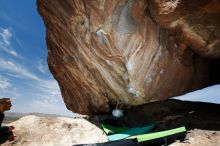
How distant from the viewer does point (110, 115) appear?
15.6m

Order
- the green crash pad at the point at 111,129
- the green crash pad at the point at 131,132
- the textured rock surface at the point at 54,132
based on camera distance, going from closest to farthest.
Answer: the green crash pad at the point at 131,132 → the textured rock surface at the point at 54,132 → the green crash pad at the point at 111,129

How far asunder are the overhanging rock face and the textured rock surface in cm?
220

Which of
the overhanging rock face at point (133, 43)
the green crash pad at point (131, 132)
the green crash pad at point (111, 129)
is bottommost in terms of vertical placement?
the green crash pad at point (131, 132)

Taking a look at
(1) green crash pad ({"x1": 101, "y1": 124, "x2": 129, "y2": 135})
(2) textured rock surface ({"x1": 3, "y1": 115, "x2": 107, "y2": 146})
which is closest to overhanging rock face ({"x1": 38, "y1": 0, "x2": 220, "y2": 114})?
(1) green crash pad ({"x1": 101, "y1": 124, "x2": 129, "y2": 135})

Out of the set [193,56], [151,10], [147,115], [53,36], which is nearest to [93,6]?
[151,10]

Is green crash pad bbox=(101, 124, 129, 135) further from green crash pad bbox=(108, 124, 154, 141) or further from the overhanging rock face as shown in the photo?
the overhanging rock face

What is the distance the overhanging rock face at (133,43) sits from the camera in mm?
11242

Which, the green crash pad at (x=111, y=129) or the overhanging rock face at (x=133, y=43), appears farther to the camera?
the green crash pad at (x=111, y=129)

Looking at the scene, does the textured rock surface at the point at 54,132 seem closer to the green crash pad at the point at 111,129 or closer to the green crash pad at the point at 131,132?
the green crash pad at the point at 111,129

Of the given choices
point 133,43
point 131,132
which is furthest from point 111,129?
point 133,43

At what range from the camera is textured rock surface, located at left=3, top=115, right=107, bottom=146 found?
12430 millimetres

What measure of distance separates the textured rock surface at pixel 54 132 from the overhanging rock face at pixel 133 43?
2204 millimetres

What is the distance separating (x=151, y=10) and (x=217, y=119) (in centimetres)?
564

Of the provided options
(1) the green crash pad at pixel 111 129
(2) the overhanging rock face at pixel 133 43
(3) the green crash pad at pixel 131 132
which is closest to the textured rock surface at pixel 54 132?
(1) the green crash pad at pixel 111 129
